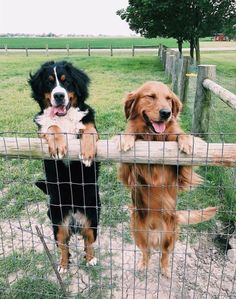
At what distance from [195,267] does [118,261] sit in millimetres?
737

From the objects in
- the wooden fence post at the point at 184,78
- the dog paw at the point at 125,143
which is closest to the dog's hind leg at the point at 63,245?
the dog paw at the point at 125,143

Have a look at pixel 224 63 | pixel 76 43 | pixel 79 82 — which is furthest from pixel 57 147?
pixel 76 43

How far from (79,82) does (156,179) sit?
1242 millimetres

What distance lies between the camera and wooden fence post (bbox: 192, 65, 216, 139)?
5547 mm

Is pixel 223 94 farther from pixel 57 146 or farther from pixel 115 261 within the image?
pixel 57 146

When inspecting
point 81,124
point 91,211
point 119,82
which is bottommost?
point 119,82

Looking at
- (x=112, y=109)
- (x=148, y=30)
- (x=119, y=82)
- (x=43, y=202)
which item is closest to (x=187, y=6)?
(x=148, y=30)

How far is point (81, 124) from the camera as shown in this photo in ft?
10.8

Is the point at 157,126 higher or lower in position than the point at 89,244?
higher

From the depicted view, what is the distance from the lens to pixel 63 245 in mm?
3354

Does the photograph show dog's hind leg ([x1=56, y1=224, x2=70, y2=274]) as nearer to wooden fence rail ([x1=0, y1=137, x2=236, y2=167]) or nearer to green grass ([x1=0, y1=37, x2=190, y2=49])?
wooden fence rail ([x1=0, y1=137, x2=236, y2=167])

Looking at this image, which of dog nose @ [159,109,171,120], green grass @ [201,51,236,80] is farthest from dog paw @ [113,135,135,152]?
green grass @ [201,51,236,80]

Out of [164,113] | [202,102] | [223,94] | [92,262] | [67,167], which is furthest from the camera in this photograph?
[202,102]

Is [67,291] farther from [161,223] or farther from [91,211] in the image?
[161,223]
